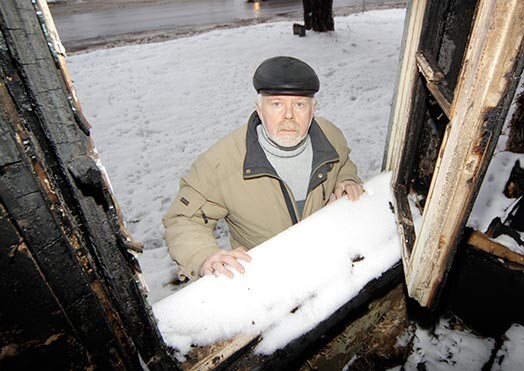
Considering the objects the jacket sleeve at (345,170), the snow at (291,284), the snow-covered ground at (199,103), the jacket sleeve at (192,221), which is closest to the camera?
the snow at (291,284)

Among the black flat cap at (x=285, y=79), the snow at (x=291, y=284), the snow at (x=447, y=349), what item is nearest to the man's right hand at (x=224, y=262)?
the snow at (x=291, y=284)

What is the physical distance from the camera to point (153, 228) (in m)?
3.65

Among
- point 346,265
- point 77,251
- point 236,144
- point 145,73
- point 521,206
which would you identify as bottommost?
point 145,73

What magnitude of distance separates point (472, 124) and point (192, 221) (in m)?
1.49

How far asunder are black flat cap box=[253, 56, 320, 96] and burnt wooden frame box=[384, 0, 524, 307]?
497 mm

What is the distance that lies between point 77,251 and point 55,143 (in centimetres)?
23

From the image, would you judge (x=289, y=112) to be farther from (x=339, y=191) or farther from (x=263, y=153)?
(x=339, y=191)

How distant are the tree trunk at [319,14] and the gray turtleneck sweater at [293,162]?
802 cm

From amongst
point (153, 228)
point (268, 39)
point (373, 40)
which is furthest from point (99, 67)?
point (373, 40)

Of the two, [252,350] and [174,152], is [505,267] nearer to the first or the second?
[252,350]

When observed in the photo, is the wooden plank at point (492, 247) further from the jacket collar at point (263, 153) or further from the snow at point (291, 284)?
the jacket collar at point (263, 153)

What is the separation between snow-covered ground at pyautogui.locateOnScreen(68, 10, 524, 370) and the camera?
3.41 m

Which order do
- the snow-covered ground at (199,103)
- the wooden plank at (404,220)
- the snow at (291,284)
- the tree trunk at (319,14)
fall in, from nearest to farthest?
the snow at (291,284) → the wooden plank at (404,220) → the snow-covered ground at (199,103) → the tree trunk at (319,14)

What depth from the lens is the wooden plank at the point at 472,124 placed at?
0.79m
